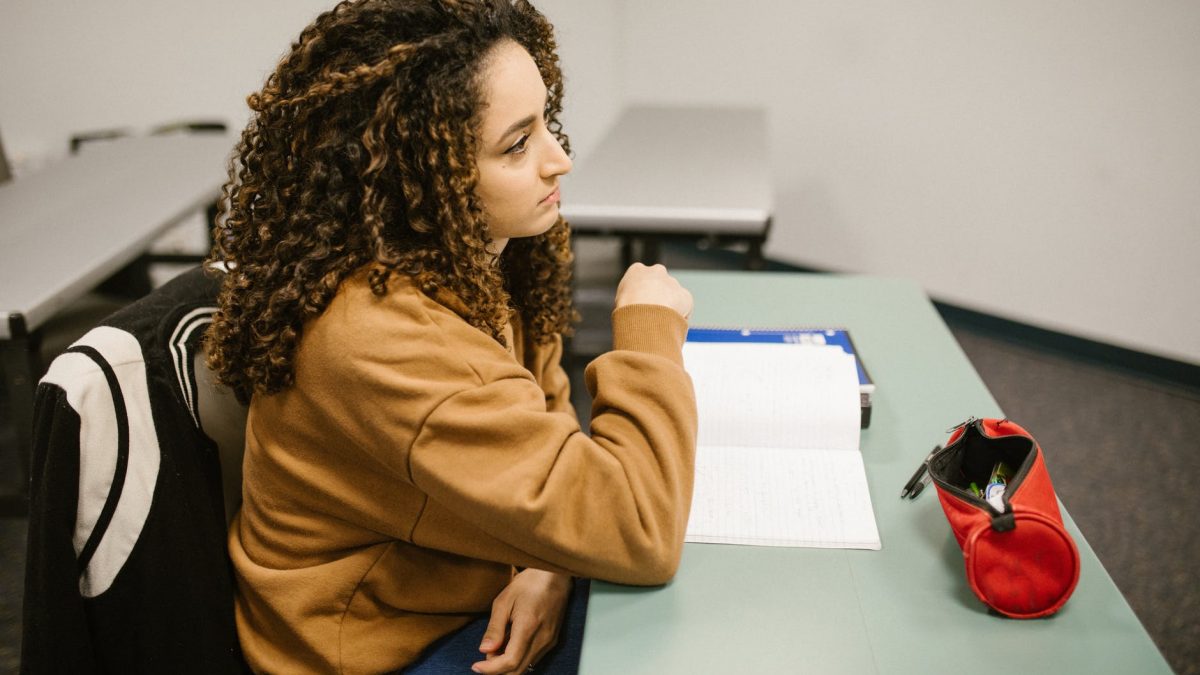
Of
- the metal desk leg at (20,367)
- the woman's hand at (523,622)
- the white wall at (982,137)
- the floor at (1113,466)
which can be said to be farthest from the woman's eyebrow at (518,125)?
the white wall at (982,137)

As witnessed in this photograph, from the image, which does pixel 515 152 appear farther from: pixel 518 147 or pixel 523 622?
pixel 523 622

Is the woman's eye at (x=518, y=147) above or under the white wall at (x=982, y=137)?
above

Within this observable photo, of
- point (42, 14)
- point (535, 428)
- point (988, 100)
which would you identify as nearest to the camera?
point (535, 428)

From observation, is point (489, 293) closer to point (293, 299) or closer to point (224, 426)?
point (293, 299)

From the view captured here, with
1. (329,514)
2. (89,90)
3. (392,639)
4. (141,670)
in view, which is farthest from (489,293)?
(89,90)

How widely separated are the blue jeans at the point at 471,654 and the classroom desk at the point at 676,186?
3.55 ft

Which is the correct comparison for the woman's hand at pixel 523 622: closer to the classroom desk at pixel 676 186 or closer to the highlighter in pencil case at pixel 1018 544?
the highlighter in pencil case at pixel 1018 544

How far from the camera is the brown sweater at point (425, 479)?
2.50 ft

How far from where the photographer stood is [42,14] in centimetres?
321

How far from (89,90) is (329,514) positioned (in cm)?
313

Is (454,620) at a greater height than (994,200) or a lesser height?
greater

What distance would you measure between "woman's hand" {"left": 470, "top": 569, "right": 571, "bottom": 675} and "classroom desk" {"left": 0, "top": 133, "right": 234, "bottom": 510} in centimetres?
103

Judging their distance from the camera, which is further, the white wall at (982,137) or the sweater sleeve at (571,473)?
the white wall at (982,137)

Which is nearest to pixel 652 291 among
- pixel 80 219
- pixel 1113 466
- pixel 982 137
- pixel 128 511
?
pixel 128 511
